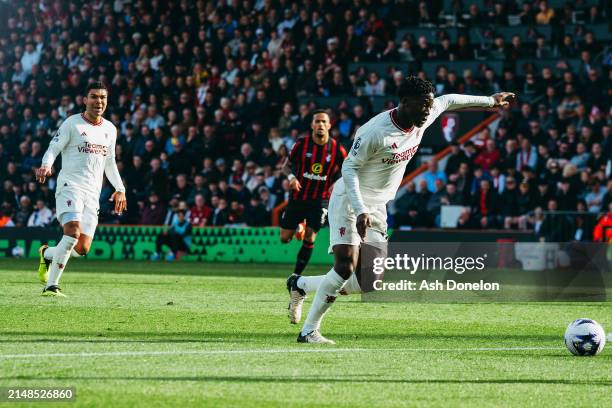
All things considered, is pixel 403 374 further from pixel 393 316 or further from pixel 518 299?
pixel 518 299

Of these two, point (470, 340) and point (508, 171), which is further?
point (508, 171)

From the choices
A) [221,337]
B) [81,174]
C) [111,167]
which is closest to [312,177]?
[111,167]

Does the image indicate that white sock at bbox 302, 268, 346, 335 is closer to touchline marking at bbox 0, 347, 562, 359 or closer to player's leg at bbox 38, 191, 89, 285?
touchline marking at bbox 0, 347, 562, 359

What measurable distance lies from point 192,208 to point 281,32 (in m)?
6.14

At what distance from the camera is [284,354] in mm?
8258

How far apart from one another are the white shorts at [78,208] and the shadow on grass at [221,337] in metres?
4.19

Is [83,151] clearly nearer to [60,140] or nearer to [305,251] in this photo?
[60,140]

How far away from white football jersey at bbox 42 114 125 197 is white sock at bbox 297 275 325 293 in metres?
4.09

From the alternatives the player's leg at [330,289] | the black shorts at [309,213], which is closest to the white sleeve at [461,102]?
the player's leg at [330,289]

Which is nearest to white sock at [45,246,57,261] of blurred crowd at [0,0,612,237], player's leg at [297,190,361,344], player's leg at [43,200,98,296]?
player's leg at [43,200,98,296]

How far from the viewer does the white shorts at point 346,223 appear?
30.1ft

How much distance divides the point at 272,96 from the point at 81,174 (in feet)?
48.8

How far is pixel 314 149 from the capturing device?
48.8 feet

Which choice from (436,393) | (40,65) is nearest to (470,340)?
(436,393)
